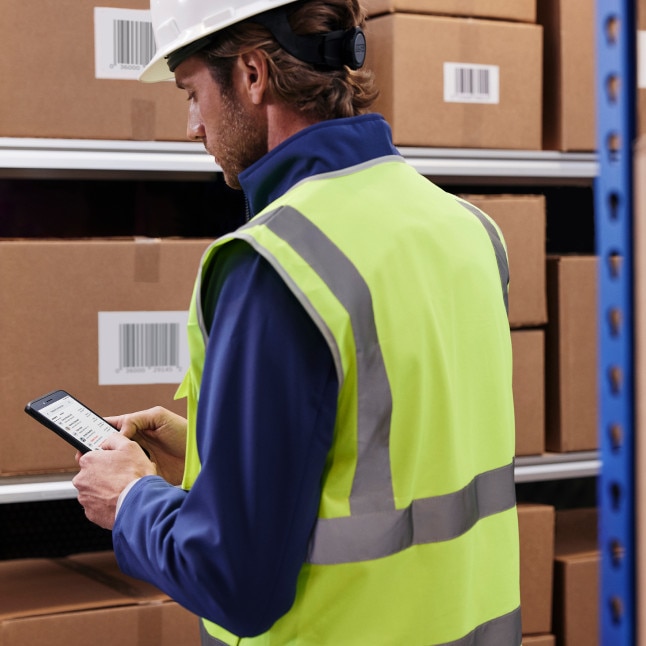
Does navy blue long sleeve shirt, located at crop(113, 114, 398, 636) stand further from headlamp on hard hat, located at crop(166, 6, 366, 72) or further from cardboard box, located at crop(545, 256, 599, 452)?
cardboard box, located at crop(545, 256, 599, 452)

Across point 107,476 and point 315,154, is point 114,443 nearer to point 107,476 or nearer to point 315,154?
point 107,476

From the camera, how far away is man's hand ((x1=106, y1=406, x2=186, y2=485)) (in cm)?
125

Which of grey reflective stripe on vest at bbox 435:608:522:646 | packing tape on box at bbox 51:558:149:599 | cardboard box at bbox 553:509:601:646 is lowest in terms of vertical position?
cardboard box at bbox 553:509:601:646

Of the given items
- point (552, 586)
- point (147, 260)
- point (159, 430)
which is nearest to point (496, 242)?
point (159, 430)

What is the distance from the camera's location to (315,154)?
962 mm

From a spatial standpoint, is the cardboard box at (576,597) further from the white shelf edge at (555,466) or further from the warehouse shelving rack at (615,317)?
the warehouse shelving rack at (615,317)

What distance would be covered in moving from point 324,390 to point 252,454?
80 mm

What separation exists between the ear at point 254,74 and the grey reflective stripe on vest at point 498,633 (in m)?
0.56

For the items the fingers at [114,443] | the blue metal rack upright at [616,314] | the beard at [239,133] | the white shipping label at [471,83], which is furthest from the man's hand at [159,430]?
the white shipping label at [471,83]

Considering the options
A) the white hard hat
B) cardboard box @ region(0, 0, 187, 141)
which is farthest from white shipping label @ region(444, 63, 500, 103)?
the white hard hat

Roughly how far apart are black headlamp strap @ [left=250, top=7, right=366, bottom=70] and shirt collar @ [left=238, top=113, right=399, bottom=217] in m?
0.06

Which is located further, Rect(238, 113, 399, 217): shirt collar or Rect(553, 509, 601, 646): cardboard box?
Rect(553, 509, 601, 646): cardboard box

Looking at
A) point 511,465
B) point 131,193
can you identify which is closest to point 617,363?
point 511,465

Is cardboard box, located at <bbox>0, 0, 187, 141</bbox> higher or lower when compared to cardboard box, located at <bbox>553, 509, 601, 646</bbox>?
higher
